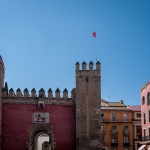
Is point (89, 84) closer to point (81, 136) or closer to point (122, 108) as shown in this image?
point (81, 136)

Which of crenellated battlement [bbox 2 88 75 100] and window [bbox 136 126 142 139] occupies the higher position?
crenellated battlement [bbox 2 88 75 100]

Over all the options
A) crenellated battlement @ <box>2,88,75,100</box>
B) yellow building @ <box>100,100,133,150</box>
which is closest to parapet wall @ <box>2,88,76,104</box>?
crenellated battlement @ <box>2,88,75,100</box>

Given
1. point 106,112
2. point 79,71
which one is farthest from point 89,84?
point 106,112

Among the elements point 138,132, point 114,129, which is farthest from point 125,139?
point 138,132

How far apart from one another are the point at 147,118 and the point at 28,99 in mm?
15750

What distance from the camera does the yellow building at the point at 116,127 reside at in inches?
2130

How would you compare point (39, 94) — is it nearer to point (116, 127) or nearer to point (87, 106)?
point (87, 106)

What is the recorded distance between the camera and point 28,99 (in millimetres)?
34812

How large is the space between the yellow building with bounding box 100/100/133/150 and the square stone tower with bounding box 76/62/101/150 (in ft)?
65.0

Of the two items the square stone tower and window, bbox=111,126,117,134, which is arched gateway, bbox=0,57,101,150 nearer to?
the square stone tower

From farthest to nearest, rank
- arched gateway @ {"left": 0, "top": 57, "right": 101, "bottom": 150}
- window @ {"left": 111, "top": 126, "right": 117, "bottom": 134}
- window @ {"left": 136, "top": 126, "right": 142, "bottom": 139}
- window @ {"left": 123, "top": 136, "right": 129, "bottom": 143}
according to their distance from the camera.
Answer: window @ {"left": 136, "top": 126, "right": 142, "bottom": 139}, window @ {"left": 111, "top": 126, "right": 117, "bottom": 134}, window @ {"left": 123, "top": 136, "right": 129, "bottom": 143}, arched gateway @ {"left": 0, "top": 57, "right": 101, "bottom": 150}

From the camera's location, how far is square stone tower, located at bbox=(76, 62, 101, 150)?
112 ft

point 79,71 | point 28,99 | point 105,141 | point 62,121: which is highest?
point 79,71

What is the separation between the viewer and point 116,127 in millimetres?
55000
